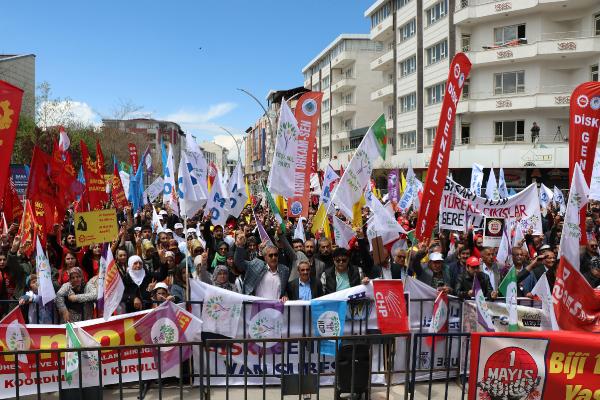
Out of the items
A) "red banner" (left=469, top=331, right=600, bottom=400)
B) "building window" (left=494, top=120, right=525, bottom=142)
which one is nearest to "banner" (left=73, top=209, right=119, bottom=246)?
"red banner" (left=469, top=331, right=600, bottom=400)

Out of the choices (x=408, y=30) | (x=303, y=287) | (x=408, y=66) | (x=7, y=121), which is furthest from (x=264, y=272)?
(x=408, y=30)

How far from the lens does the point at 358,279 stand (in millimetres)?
7141

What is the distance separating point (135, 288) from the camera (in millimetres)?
6934

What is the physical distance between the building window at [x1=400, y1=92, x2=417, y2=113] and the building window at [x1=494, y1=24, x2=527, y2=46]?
8.37 metres

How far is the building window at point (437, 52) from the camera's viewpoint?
38.0 m

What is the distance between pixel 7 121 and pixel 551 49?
3338 centimetres

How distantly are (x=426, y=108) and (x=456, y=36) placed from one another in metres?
5.87

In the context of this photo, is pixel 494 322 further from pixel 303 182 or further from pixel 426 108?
pixel 426 108

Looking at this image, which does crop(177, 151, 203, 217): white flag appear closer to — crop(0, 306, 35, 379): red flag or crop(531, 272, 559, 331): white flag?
crop(0, 306, 35, 379): red flag

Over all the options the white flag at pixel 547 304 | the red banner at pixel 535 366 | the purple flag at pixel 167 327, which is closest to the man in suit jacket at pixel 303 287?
the purple flag at pixel 167 327

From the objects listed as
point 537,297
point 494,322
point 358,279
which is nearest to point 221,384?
point 358,279

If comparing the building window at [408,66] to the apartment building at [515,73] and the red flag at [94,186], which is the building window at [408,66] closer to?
the apartment building at [515,73]

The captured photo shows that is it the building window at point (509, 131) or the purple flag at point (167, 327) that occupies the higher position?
the building window at point (509, 131)

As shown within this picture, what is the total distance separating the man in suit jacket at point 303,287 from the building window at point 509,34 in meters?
32.2
